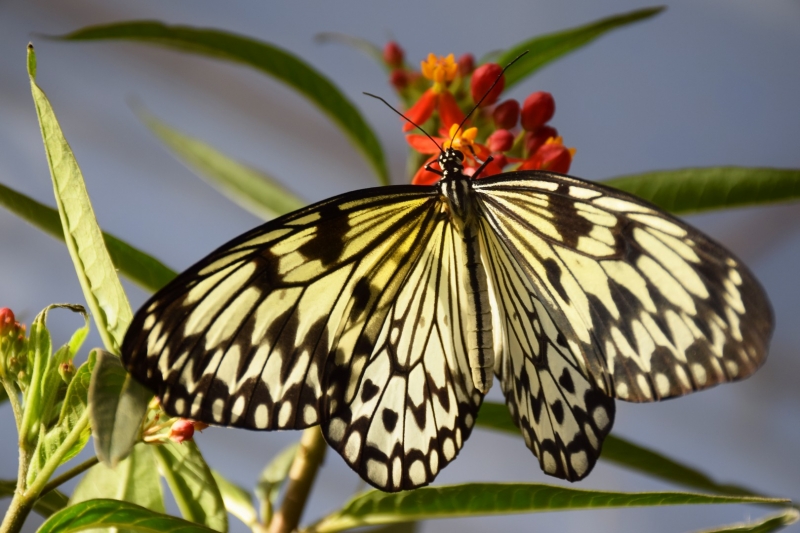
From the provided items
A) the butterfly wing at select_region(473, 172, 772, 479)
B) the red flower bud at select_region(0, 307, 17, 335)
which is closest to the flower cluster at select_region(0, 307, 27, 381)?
the red flower bud at select_region(0, 307, 17, 335)

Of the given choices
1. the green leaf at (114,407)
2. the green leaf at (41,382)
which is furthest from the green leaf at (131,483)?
the green leaf at (114,407)

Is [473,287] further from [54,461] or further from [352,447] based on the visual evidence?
[54,461]

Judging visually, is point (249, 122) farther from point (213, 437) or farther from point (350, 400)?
point (350, 400)

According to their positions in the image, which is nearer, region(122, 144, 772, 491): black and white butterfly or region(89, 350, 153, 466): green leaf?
region(89, 350, 153, 466): green leaf

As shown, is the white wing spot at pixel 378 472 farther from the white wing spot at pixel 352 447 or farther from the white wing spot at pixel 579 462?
the white wing spot at pixel 579 462

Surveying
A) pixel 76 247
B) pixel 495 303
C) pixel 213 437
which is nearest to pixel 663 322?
pixel 495 303

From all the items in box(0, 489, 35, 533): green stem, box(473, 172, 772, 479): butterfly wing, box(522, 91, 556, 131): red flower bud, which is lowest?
box(0, 489, 35, 533): green stem

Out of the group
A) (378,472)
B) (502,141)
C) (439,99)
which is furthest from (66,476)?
(439,99)

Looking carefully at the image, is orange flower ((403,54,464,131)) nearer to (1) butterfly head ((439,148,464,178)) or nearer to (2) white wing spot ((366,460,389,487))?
(1) butterfly head ((439,148,464,178))
